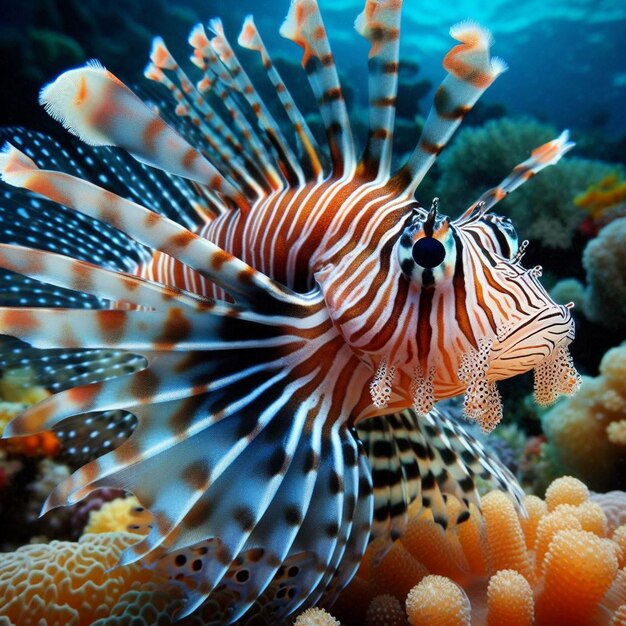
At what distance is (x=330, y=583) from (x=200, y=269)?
48.3 inches

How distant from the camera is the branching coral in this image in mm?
1784

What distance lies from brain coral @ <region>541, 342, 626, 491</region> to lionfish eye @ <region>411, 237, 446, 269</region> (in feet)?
10.7

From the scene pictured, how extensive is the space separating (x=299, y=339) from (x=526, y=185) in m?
7.86

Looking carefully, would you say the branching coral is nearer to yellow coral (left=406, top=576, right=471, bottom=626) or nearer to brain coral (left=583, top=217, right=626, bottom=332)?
yellow coral (left=406, top=576, right=471, bottom=626)

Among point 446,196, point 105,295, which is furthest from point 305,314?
point 446,196

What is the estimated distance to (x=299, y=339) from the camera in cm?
196

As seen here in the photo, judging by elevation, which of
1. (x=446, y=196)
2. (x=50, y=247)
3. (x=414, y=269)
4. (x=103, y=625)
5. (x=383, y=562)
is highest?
(x=446, y=196)

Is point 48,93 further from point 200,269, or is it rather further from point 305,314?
point 305,314

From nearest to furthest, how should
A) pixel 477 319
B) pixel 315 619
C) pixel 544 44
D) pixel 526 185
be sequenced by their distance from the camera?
pixel 315 619
pixel 477 319
pixel 526 185
pixel 544 44

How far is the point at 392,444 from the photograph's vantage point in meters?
2.34

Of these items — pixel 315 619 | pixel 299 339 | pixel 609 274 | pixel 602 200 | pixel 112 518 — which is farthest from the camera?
pixel 602 200

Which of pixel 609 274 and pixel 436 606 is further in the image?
pixel 609 274

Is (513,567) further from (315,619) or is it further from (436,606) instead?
(315,619)

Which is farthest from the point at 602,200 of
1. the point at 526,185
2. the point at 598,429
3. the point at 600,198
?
the point at 598,429
